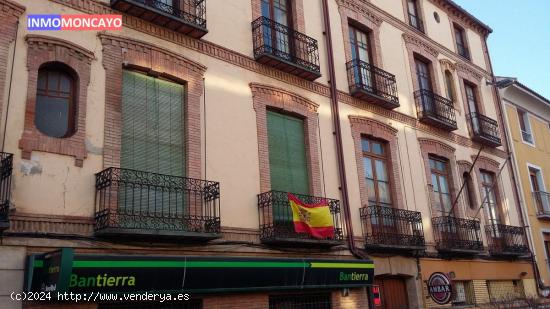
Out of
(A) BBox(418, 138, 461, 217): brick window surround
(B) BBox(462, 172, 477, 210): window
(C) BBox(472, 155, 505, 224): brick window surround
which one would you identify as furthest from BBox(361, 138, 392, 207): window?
(C) BBox(472, 155, 505, 224): brick window surround

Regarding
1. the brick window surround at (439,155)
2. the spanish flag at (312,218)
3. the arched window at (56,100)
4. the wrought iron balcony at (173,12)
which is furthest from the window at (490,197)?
the arched window at (56,100)

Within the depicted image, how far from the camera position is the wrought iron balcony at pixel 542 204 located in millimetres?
19591

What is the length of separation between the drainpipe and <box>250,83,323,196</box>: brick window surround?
23.2 inches

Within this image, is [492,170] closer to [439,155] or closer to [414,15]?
[439,155]

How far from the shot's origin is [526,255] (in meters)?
17.7

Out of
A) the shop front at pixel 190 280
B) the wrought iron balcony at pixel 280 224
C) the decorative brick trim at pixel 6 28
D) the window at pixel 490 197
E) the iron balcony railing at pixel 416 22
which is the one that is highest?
the iron balcony railing at pixel 416 22

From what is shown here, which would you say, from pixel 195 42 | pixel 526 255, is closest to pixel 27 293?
pixel 195 42

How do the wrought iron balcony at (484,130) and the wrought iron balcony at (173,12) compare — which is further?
the wrought iron balcony at (484,130)

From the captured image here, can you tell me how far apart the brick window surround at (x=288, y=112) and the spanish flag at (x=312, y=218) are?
685mm

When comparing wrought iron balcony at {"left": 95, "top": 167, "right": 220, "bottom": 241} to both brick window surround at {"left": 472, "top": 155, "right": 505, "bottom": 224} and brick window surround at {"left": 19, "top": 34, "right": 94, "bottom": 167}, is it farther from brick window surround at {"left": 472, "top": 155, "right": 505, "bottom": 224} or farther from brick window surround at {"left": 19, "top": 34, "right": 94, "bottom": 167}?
brick window surround at {"left": 472, "top": 155, "right": 505, "bottom": 224}

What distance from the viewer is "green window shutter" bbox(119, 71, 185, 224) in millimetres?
8953

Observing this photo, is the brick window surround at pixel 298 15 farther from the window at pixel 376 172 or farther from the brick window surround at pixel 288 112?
the window at pixel 376 172

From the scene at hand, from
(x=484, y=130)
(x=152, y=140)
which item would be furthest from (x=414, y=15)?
(x=152, y=140)

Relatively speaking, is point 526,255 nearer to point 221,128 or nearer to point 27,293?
point 221,128
